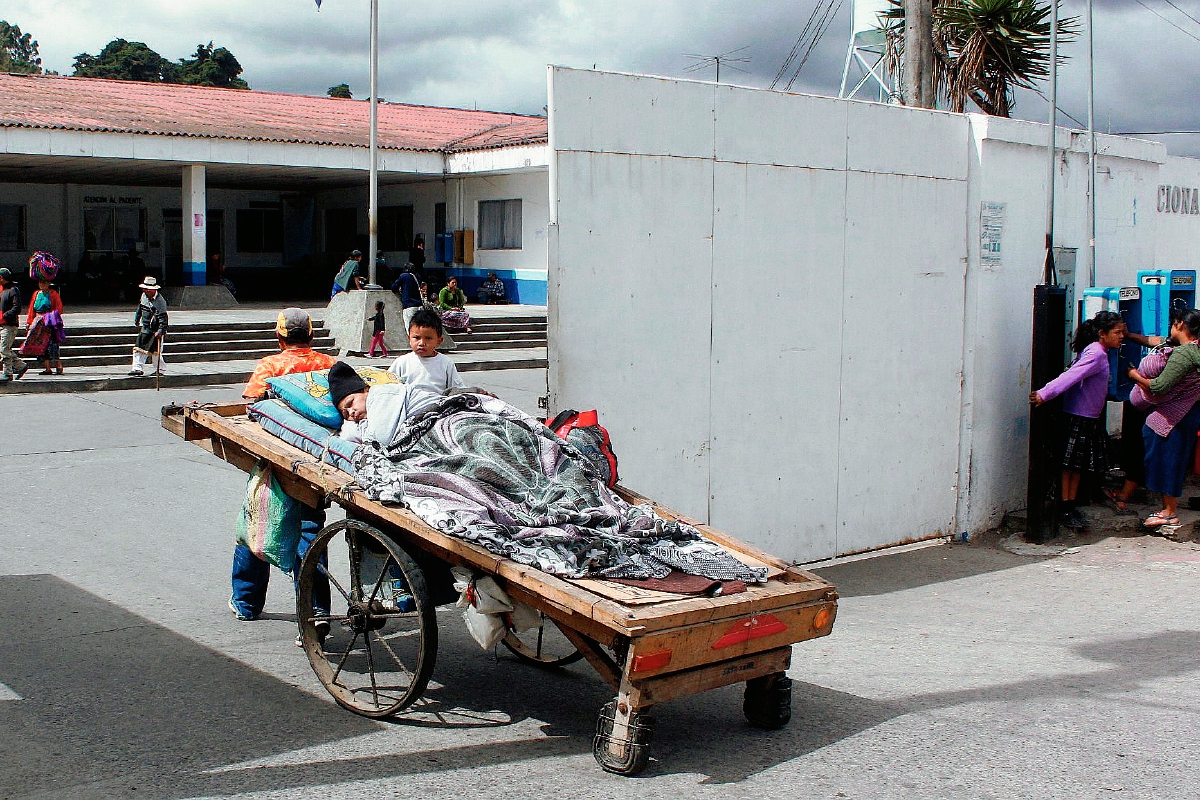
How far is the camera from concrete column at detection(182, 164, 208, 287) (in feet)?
78.7

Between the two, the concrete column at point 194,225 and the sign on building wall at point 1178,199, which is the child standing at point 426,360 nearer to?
the sign on building wall at point 1178,199

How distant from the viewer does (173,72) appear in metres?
73.8

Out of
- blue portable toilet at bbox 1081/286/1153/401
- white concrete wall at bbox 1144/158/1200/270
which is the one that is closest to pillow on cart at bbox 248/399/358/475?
blue portable toilet at bbox 1081/286/1153/401

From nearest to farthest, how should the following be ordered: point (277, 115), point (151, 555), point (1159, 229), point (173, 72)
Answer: point (151, 555) < point (1159, 229) < point (277, 115) < point (173, 72)

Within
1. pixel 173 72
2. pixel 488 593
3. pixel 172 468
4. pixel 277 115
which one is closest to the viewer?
pixel 488 593

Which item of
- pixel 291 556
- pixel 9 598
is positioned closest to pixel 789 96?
pixel 291 556

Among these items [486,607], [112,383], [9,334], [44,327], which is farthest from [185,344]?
[486,607]

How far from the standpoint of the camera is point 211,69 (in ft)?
236

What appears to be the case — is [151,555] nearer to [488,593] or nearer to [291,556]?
[291,556]

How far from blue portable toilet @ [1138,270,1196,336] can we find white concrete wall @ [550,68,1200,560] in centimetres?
51

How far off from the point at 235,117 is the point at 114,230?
6.73 metres

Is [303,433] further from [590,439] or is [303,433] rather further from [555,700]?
[555,700]

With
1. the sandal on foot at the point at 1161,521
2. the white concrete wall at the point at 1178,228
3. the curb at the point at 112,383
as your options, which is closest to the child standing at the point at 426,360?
the sandal on foot at the point at 1161,521

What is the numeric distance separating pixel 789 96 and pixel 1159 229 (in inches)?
241
